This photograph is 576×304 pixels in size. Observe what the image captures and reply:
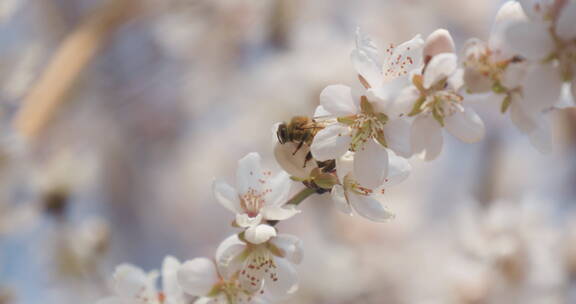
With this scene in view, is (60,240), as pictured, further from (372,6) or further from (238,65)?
(372,6)

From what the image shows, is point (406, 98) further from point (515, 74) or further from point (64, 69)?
point (64, 69)

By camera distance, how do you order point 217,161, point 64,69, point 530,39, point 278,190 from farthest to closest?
point 217,161
point 64,69
point 278,190
point 530,39

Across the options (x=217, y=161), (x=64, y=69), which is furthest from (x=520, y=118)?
(x=217, y=161)

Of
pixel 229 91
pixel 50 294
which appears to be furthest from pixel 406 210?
pixel 50 294

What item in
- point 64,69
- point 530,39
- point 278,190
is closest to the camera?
point 530,39

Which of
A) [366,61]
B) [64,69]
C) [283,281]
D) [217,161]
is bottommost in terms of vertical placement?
[283,281]

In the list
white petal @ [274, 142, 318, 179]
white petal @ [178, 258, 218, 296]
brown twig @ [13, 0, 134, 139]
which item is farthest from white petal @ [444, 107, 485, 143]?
brown twig @ [13, 0, 134, 139]
